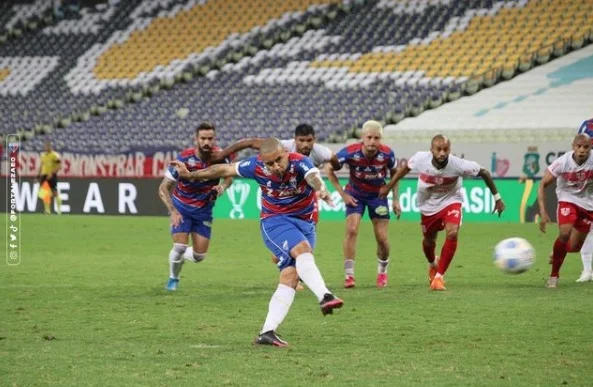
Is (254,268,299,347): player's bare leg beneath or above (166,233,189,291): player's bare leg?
above

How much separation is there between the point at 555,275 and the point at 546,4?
82.2ft

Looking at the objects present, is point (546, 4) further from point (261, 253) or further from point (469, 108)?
point (261, 253)

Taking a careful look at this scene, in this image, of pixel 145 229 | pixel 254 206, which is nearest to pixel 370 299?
pixel 145 229

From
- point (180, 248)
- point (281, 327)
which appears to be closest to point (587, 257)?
point (180, 248)

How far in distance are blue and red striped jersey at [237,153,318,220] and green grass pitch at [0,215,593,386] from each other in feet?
3.41

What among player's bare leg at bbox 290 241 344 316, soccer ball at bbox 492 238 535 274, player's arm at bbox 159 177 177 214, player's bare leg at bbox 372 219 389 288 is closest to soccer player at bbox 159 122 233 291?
player's arm at bbox 159 177 177 214

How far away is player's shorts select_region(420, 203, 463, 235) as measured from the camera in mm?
14359

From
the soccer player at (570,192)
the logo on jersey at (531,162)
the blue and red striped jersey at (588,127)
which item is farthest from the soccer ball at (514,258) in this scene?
the logo on jersey at (531,162)

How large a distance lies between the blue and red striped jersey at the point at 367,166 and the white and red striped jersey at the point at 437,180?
513mm

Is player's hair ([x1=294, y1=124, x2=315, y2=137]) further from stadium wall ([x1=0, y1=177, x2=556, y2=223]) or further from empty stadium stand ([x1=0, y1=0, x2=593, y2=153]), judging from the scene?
empty stadium stand ([x1=0, y1=0, x2=593, y2=153])

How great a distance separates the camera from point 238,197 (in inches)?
1238

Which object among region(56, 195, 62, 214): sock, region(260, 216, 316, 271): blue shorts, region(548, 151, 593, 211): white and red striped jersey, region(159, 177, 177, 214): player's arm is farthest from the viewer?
region(56, 195, 62, 214): sock

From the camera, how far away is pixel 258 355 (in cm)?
883

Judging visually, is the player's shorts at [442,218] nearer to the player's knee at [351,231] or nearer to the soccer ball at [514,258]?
the player's knee at [351,231]
